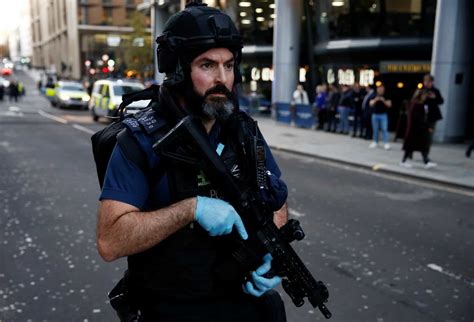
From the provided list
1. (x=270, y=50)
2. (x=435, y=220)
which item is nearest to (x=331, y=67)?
(x=270, y=50)

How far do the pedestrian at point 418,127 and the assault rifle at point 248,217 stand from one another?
28.2ft

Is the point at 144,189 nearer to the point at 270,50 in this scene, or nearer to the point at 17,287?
the point at 17,287

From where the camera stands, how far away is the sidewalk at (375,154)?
9.31 meters

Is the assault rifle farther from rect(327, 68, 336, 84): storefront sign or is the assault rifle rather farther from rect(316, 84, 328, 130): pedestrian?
rect(327, 68, 336, 84): storefront sign

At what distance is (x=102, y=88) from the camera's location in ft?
63.8

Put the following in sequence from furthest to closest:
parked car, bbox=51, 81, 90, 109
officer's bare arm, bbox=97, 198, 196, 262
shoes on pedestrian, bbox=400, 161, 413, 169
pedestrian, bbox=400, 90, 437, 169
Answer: parked car, bbox=51, 81, 90, 109 → shoes on pedestrian, bbox=400, 161, 413, 169 → pedestrian, bbox=400, 90, 437, 169 → officer's bare arm, bbox=97, 198, 196, 262

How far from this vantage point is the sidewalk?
9.31m

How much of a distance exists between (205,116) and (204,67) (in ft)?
0.63

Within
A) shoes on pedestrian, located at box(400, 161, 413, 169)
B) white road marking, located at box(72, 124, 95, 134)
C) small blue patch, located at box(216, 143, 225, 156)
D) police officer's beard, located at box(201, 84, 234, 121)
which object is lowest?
white road marking, located at box(72, 124, 95, 134)

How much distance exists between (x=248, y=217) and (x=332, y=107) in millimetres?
15132

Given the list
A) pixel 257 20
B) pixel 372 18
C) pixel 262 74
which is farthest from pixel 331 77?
pixel 257 20

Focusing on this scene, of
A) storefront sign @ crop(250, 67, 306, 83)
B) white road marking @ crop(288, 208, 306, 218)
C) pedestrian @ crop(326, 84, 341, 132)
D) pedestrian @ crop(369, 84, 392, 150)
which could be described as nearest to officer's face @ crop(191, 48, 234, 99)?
white road marking @ crop(288, 208, 306, 218)

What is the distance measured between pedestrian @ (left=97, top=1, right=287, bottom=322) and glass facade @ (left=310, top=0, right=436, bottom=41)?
16428 millimetres

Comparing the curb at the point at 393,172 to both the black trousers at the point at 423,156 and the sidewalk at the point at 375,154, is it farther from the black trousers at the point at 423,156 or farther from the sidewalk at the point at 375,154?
the black trousers at the point at 423,156
